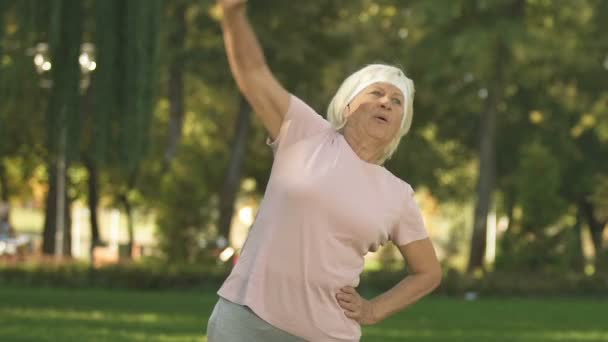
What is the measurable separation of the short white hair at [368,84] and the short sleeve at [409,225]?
174 mm

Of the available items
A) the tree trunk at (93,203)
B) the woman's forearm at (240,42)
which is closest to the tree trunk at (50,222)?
the tree trunk at (93,203)

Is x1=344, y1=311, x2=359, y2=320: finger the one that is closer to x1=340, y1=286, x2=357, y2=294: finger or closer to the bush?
x1=340, y1=286, x2=357, y2=294: finger

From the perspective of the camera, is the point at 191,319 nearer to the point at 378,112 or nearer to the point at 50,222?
the point at 378,112

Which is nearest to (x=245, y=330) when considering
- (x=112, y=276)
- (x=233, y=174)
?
(x=112, y=276)

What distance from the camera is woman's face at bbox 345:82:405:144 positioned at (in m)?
6.51

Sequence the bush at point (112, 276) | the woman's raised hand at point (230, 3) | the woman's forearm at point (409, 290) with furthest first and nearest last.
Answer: the bush at point (112, 276), the woman's forearm at point (409, 290), the woman's raised hand at point (230, 3)

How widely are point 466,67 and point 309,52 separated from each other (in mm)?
5319

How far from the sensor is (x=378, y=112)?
653 cm

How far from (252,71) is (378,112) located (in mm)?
578

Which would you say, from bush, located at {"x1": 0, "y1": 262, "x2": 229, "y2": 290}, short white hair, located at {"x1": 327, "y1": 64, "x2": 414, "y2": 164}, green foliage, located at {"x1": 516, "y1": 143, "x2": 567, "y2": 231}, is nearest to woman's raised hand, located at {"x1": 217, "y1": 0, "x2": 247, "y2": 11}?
short white hair, located at {"x1": 327, "y1": 64, "x2": 414, "y2": 164}

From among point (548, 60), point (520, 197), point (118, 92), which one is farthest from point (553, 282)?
point (118, 92)

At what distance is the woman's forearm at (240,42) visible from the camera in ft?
19.2

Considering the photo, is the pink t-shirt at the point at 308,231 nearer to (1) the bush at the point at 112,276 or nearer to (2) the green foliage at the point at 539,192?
(1) the bush at the point at 112,276

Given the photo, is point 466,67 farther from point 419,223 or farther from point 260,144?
point 419,223
